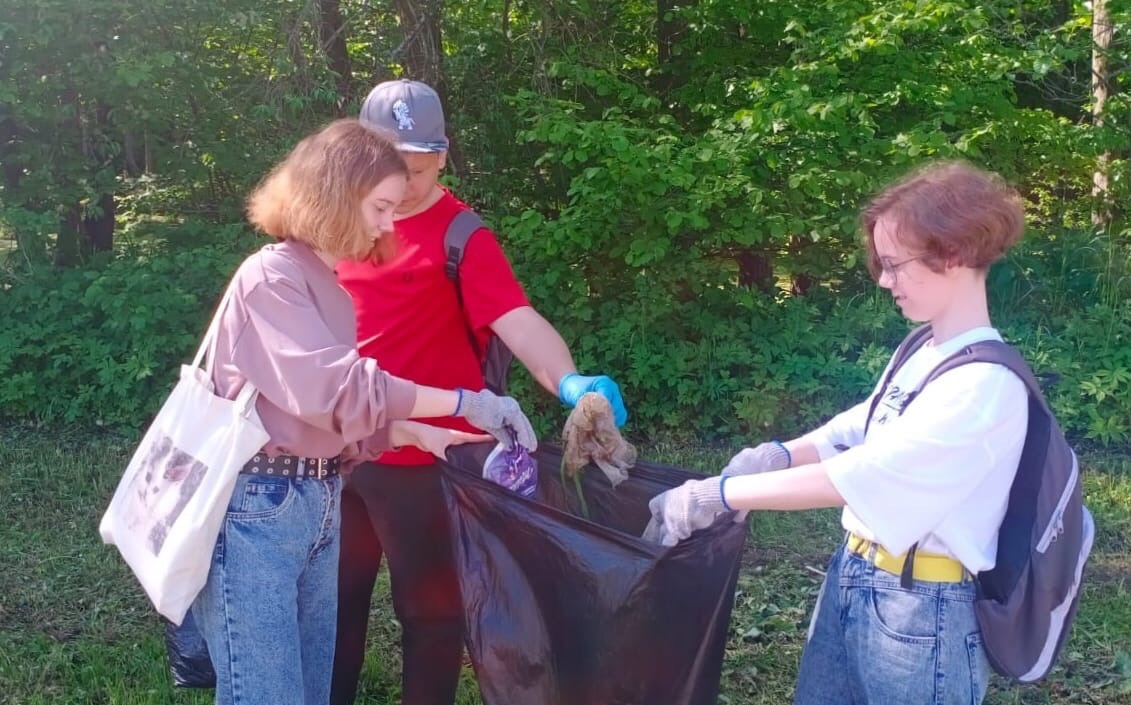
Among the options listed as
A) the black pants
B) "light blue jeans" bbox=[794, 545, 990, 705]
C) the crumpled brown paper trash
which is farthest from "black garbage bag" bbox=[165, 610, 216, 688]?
"light blue jeans" bbox=[794, 545, 990, 705]

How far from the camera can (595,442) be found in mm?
2371

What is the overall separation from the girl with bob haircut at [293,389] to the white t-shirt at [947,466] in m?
0.87

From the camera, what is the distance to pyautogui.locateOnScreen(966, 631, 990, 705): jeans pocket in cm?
183

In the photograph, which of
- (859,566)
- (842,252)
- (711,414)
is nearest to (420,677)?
(859,566)

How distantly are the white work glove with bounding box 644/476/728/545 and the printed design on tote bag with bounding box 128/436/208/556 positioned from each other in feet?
2.80

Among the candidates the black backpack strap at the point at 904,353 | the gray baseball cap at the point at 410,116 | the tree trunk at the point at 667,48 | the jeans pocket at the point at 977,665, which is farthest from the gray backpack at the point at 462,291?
the tree trunk at the point at 667,48

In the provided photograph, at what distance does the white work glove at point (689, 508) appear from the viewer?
6.44 feet

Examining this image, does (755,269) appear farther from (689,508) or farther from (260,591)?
(260,591)

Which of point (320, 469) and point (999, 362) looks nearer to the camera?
point (999, 362)

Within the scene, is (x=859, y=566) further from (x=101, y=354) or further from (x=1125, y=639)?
(x=101, y=354)

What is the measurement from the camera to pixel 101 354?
647 centimetres

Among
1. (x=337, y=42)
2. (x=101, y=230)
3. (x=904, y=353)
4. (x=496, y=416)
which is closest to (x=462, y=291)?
(x=496, y=416)

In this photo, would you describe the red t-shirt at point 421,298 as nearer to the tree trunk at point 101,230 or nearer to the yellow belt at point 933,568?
the yellow belt at point 933,568

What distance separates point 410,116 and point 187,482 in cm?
95
